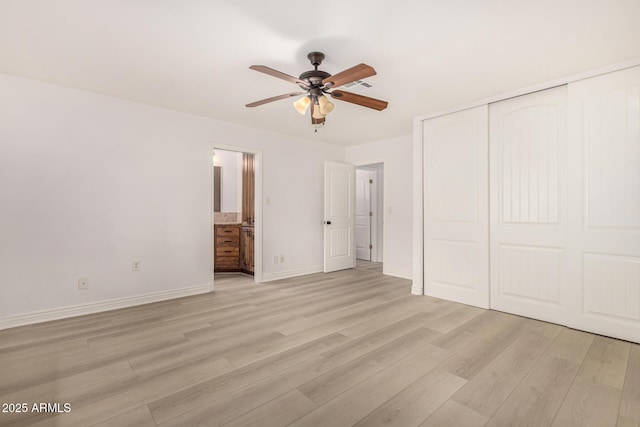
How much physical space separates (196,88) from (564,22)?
3235mm

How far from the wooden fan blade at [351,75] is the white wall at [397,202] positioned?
10.0ft

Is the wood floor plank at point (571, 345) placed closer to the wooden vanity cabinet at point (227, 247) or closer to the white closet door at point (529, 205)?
the white closet door at point (529, 205)

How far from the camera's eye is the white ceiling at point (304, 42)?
1.94m

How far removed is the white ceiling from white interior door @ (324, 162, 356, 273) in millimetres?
2440

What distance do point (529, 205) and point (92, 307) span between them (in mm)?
4930

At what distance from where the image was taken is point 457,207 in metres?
3.77

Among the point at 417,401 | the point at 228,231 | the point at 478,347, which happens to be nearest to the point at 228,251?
the point at 228,231

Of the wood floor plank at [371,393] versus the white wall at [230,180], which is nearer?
the wood floor plank at [371,393]

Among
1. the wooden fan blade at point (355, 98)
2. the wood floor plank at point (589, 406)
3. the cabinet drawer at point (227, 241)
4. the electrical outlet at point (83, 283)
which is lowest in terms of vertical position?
the wood floor plank at point (589, 406)

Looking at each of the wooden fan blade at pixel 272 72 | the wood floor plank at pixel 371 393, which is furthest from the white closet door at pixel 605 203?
the wooden fan blade at pixel 272 72

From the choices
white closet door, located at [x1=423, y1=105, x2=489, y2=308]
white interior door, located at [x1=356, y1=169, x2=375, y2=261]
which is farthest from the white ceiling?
white interior door, located at [x1=356, y1=169, x2=375, y2=261]

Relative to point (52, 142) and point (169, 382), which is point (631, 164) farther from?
point (52, 142)

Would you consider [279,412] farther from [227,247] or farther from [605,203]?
[227,247]

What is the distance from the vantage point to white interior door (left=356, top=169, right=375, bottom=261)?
709 centimetres
